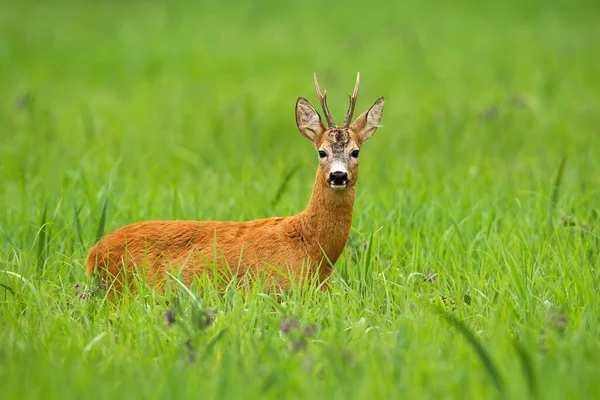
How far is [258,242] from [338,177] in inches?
20.8

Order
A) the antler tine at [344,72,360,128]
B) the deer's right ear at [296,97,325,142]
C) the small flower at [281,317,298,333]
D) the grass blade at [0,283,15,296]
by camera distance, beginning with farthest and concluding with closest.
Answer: the deer's right ear at [296,97,325,142] < the antler tine at [344,72,360,128] < the grass blade at [0,283,15,296] < the small flower at [281,317,298,333]

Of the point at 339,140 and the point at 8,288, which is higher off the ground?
the point at 339,140

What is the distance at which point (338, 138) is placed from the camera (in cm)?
470

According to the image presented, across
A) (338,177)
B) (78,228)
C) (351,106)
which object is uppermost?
(351,106)

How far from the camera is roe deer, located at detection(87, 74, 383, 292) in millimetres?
4613

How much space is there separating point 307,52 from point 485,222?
7453mm

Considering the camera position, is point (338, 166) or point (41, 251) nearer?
point (338, 166)

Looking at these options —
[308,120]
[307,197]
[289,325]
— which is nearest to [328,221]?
[308,120]

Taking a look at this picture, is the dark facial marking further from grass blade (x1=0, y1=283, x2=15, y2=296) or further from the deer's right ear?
grass blade (x1=0, y1=283, x2=15, y2=296)

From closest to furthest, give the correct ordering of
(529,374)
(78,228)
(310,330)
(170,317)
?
(529,374) < (310,330) < (170,317) < (78,228)

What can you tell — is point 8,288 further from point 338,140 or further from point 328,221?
point 338,140

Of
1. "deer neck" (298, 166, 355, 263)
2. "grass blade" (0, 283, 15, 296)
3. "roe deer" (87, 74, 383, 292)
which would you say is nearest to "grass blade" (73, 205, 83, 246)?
"roe deer" (87, 74, 383, 292)

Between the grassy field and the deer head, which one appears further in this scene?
the deer head

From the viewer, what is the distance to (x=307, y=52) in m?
12.6
